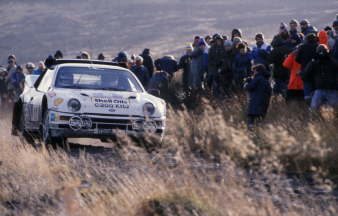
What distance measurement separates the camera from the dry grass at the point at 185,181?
27.2ft

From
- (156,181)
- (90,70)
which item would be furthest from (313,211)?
(90,70)

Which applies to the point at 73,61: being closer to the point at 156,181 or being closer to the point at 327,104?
the point at 327,104

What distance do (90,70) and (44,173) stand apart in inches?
198

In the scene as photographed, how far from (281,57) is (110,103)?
433 cm

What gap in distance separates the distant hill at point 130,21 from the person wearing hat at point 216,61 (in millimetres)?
43857

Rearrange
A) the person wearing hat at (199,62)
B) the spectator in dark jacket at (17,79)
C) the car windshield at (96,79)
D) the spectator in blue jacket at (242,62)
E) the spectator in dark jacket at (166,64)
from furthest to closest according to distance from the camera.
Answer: the spectator in dark jacket at (17,79) < the spectator in dark jacket at (166,64) < the person wearing hat at (199,62) < the spectator in blue jacket at (242,62) < the car windshield at (96,79)

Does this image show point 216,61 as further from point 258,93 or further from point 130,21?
point 130,21

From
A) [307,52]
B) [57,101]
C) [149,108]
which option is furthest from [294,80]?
[57,101]

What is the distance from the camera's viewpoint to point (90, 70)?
1656 centimetres

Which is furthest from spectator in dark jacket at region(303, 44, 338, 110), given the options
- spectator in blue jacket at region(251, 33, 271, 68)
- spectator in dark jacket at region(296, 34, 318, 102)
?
spectator in blue jacket at region(251, 33, 271, 68)

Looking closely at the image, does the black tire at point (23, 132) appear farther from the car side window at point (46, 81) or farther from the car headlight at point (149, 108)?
the car headlight at point (149, 108)

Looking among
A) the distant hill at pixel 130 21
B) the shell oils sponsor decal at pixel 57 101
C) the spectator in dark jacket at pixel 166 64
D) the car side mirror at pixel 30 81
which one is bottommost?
the distant hill at pixel 130 21

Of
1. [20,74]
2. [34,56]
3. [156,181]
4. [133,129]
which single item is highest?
[156,181]

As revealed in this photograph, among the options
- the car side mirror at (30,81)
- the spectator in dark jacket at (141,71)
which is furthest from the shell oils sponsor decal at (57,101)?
the spectator in dark jacket at (141,71)
